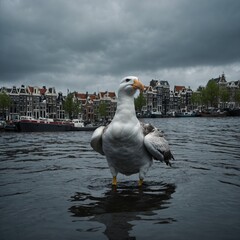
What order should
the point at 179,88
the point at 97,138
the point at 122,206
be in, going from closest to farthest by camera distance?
the point at 122,206 → the point at 97,138 → the point at 179,88

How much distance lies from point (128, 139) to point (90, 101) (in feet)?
323

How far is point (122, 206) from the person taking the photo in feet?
15.8

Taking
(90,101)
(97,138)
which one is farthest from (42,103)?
(97,138)

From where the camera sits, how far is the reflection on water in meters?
3.99

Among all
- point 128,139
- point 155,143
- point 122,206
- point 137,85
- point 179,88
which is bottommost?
point 122,206

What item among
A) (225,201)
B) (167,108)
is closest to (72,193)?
(225,201)

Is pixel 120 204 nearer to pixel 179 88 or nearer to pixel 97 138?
pixel 97 138

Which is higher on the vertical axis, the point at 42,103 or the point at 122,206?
the point at 42,103

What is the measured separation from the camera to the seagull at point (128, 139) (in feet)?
16.8

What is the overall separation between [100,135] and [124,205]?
1386 millimetres

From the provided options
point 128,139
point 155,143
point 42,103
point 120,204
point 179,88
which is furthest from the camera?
point 179,88

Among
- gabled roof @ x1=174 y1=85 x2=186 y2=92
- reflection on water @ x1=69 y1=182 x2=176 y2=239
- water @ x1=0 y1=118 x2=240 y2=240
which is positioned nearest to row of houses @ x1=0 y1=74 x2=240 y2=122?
gabled roof @ x1=174 y1=85 x2=186 y2=92

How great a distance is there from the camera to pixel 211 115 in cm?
8581

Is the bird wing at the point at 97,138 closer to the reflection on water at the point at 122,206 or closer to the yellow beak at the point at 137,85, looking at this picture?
the reflection on water at the point at 122,206
